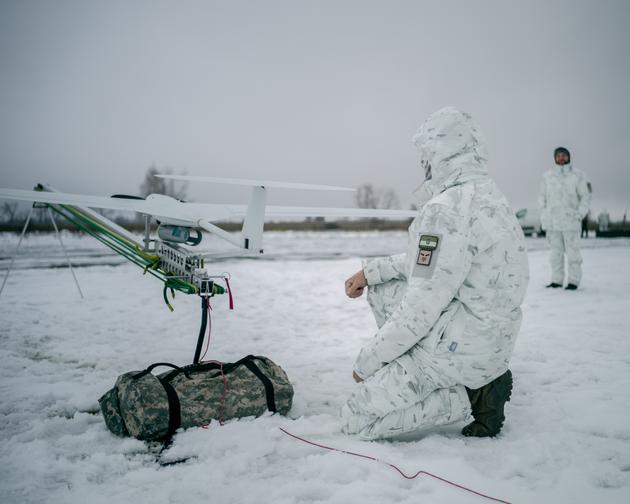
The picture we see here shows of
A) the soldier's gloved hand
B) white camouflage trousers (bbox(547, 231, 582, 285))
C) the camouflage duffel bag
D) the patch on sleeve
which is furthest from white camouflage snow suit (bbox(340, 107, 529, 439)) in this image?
white camouflage trousers (bbox(547, 231, 582, 285))

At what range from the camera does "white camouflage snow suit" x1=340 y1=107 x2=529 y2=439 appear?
2.32m

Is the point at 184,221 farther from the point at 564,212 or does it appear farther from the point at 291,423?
the point at 564,212

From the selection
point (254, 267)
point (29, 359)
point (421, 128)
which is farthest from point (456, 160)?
point (254, 267)

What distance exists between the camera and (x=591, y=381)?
3592mm

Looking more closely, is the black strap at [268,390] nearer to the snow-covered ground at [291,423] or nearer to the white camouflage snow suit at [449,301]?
the snow-covered ground at [291,423]

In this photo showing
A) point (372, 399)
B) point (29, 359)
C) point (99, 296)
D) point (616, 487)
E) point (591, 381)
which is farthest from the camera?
point (99, 296)

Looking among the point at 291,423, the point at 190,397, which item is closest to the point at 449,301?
the point at 291,423

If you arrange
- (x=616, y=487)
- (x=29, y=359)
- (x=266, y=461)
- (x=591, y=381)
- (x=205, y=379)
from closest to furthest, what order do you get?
(x=616, y=487) < (x=266, y=461) < (x=205, y=379) < (x=591, y=381) < (x=29, y=359)

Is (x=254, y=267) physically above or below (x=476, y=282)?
below

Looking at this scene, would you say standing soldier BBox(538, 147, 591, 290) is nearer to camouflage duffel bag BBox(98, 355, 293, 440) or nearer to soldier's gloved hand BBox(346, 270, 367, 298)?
soldier's gloved hand BBox(346, 270, 367, 298)

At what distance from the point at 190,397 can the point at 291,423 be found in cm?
71

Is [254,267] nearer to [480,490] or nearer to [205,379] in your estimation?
[205,379]

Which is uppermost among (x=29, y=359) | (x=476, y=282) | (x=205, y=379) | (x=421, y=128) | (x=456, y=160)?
(x=421, y=128)

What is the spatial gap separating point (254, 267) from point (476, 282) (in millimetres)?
9163
